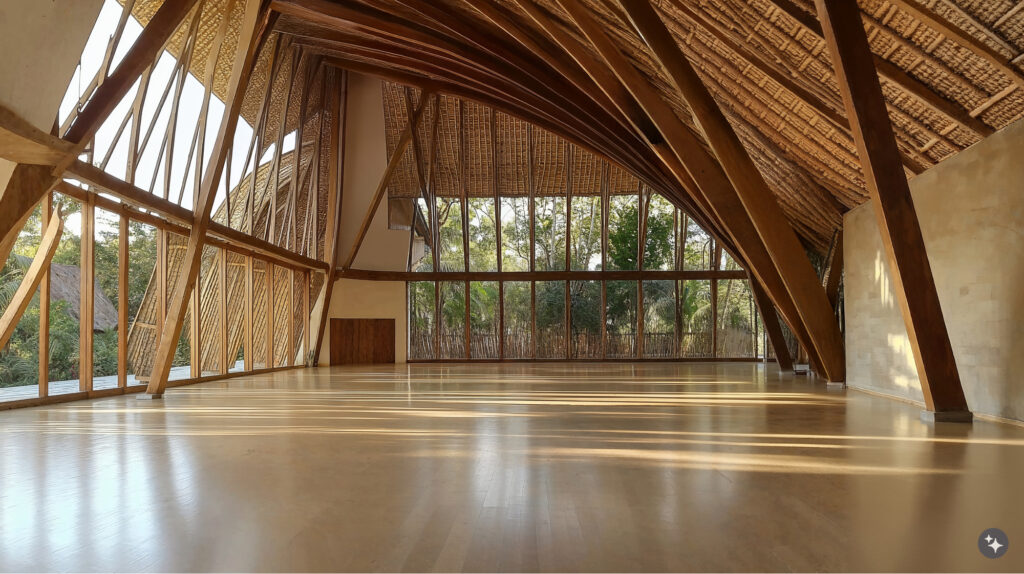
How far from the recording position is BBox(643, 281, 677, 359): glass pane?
1942 centimetres

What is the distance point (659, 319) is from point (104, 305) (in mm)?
13684

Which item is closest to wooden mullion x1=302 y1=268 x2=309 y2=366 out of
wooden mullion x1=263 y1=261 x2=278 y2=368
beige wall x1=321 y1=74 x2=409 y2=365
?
beige wall x1=321 y1=74 x2=409 y2=365

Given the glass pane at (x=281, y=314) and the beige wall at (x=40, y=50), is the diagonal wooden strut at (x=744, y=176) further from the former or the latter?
the glass pane at (x=281, y=314)

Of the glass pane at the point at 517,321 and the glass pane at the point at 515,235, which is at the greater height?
the glass pane at the point at 515,235

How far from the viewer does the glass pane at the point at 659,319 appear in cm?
1942

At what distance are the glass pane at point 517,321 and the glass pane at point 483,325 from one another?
324 millimetres

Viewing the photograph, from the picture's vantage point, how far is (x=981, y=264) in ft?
21.8

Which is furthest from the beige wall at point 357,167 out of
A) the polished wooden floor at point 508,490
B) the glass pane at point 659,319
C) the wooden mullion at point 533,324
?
the polished wooden floor at point 508,490

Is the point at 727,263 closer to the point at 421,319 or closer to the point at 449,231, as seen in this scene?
the point at 449,231

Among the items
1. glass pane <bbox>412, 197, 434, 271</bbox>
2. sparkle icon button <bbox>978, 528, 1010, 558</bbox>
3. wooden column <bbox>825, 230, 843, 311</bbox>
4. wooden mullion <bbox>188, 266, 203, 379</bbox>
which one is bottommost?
sparkle icon button <bbox>978, 528, 1010, 558</bbox>

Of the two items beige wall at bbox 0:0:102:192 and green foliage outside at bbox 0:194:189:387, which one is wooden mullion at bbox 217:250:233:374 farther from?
beige wall at bbox 0:0:102:192

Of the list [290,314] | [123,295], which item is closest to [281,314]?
[290,314]

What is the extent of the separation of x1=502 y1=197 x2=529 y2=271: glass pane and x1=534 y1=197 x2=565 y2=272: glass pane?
31 cm

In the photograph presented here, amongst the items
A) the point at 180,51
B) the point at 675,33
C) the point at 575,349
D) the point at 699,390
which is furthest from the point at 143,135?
the point at 575,349
